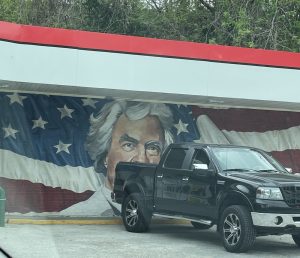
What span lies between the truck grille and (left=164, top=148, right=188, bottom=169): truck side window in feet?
8.35

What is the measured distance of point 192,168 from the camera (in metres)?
12.2

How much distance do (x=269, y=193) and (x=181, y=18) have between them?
16557mm

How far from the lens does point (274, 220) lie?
10.5 m

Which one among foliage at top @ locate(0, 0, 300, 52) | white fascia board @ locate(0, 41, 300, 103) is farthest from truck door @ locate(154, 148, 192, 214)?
foliage at top @ locate(0, 0, 300, 52)

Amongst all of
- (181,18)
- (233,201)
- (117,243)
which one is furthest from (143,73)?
(181,18)

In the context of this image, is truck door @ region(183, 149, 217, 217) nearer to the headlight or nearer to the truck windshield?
the truck windshield

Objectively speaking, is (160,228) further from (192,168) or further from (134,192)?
(192,168)

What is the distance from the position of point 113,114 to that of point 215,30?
11.0 m

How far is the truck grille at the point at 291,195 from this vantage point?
422 inches

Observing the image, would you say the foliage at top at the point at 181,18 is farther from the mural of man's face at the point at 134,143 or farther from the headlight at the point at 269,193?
the headlight at the point at 269,193

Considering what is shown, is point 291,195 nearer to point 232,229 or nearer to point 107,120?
point 232,229

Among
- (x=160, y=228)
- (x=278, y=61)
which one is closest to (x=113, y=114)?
(x=160, y=228)

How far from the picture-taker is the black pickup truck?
10625 millimetres

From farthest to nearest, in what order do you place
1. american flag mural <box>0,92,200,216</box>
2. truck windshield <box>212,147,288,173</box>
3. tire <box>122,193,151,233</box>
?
american flag mural <box>0,92,200,216</box>, tire <box>122,193,151,233</box>, truck windshield <box>212,147,288,173</box>
